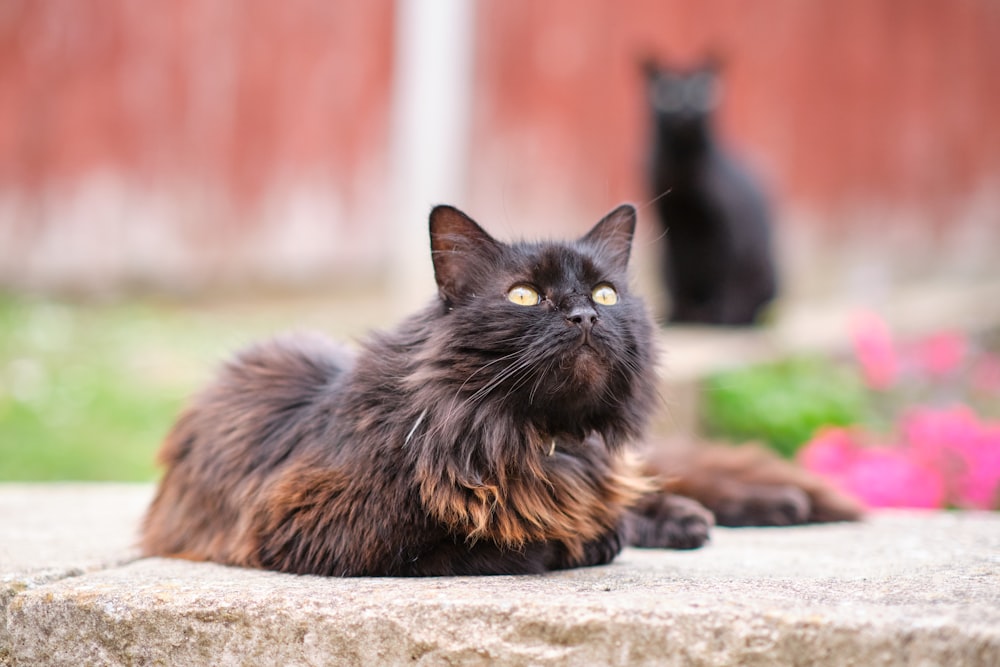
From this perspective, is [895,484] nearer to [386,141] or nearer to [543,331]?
[543,331]

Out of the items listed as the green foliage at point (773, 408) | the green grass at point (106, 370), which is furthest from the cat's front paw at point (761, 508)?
the green grass at point (106, 370)

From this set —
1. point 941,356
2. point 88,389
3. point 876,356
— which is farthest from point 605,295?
point 88,389

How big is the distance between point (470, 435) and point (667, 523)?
766 millimetres

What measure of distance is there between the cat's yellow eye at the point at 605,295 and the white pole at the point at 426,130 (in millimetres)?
4100

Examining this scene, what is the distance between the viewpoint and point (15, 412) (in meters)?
5.41

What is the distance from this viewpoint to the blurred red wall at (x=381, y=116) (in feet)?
28.0

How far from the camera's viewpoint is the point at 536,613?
5.52 feet

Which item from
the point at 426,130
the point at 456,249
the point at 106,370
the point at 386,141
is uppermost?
the point at 386,141

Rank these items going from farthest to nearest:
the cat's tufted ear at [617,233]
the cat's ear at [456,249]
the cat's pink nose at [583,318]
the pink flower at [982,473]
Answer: the pink flower at [982,473] → the cat's tufted ear at [617,233] → the cat's ear at [456,249] → the cat's pink nose at [583,318]

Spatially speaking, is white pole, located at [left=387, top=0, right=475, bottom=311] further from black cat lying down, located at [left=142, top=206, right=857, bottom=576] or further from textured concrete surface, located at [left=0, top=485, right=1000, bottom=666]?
textured concrete surface, located at [left=0, top=485, right=1000, bottom=666]

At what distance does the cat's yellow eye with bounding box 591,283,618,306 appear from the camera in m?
2.11

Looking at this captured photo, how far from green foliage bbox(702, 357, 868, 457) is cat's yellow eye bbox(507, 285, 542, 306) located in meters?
2.95

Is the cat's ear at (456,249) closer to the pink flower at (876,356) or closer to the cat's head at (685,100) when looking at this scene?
the pink flower at (876,356)

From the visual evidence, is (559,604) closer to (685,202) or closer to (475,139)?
(685,202)
